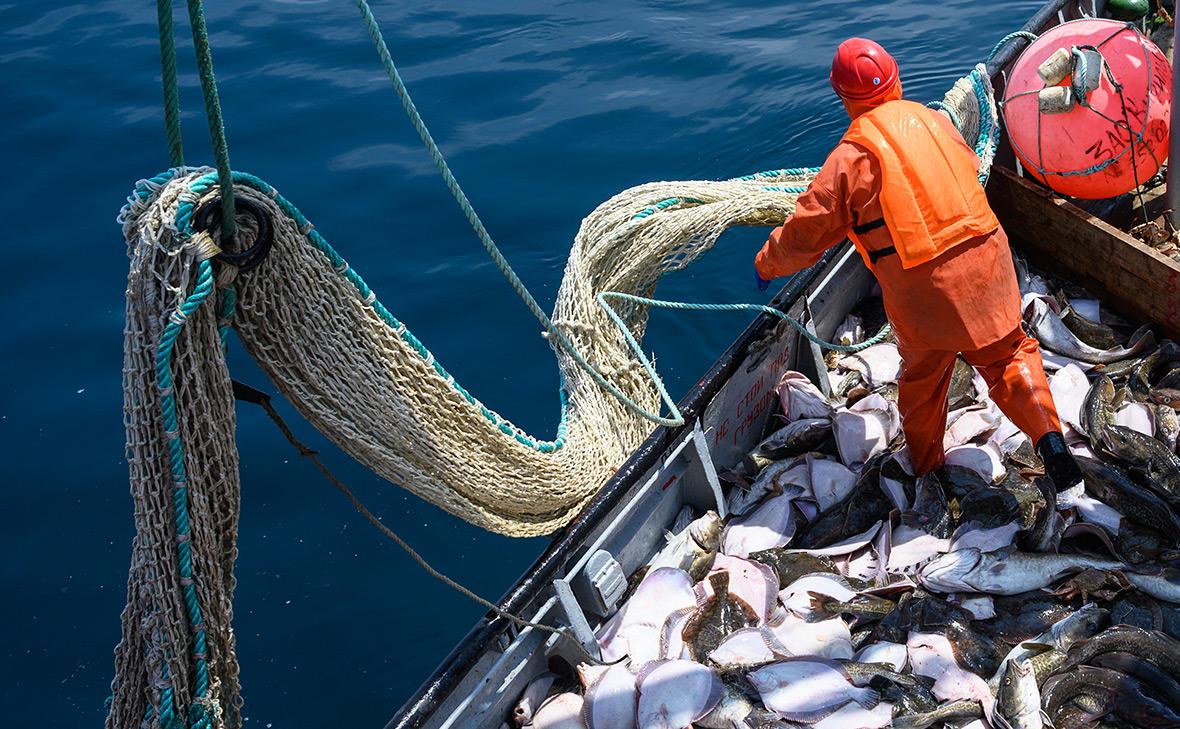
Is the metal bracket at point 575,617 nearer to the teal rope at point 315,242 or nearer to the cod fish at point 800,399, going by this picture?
the teal rope at point 315,242

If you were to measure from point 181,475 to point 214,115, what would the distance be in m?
0.98

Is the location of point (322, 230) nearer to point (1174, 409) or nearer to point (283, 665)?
point (283, 665)

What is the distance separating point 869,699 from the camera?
12.0ft

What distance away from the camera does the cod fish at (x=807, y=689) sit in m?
3.68

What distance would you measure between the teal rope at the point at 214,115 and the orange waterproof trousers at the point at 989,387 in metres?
2.92

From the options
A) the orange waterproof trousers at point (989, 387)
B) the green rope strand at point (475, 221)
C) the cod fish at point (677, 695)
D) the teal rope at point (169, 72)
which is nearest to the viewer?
the teal rope at point (169, 72)

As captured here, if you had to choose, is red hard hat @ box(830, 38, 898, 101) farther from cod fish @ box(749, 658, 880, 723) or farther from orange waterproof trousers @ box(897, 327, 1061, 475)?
cod fish @ box(749, 658, 880, 723)

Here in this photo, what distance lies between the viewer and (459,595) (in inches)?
227

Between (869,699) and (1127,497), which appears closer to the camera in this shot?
(869,699)

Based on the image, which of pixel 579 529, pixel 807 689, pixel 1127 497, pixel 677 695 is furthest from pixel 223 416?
pixel 1127 497

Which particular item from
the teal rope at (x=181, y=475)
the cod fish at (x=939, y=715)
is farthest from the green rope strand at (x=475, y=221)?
the cod fish at (x=939, y=715)

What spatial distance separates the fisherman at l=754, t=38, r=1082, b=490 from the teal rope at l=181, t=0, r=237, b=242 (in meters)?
2.25

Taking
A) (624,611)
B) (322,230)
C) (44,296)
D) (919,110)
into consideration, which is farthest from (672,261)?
(44,296)

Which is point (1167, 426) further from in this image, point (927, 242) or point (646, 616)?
point (646, 616)
